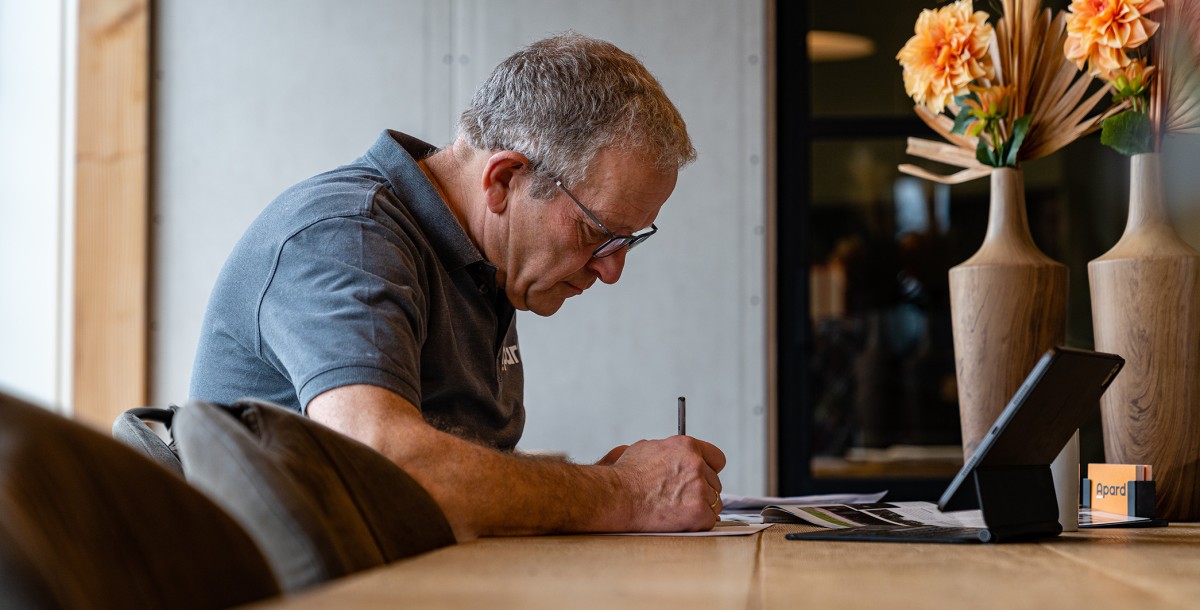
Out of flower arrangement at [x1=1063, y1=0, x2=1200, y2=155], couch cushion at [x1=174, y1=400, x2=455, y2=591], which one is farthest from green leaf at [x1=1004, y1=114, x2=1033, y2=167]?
couch cushion at [x1=174, y1=400, x2=455, y2=591]

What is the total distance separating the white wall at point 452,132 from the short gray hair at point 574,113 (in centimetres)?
201

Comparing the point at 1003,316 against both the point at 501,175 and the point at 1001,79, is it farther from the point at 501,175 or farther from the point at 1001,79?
the point at 501,175

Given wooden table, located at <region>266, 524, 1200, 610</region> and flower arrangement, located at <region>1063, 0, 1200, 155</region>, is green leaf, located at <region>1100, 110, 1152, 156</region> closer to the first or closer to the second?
flower arrangement, located at <region>1063, 0, 1200, 155</region>

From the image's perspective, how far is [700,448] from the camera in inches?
56.1

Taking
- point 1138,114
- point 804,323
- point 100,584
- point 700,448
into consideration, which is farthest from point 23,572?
point 804,323

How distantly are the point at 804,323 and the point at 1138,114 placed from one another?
198 centimetres

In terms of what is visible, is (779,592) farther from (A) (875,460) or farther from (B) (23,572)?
(A) (875,460)

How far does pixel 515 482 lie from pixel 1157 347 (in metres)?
1.09

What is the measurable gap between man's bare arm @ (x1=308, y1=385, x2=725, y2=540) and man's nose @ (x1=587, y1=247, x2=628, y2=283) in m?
0.52

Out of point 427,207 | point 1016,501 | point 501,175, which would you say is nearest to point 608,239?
point 501,175

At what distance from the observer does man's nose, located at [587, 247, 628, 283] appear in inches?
71.4

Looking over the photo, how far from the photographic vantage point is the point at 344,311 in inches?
50.6

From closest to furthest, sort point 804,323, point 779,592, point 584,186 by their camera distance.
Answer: point 779,592
point 584,186
point 804,323

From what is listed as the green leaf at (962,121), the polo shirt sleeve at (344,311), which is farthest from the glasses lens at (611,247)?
the green leaf at (962,121)
